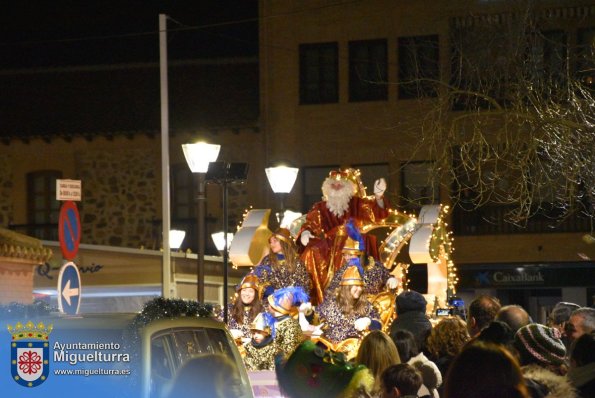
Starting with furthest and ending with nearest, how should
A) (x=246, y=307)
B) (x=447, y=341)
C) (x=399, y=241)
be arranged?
(x=399, y=241) → (x=246, y=307) → (x=447, y=341)

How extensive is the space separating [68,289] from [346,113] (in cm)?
2080

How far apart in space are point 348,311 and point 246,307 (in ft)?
4.14

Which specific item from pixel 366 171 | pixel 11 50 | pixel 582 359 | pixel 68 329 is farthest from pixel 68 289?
pixel 11 50

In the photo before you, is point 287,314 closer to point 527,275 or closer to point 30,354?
point 30,354

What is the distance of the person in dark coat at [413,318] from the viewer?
9.98 m

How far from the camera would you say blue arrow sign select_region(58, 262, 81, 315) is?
1198 cm

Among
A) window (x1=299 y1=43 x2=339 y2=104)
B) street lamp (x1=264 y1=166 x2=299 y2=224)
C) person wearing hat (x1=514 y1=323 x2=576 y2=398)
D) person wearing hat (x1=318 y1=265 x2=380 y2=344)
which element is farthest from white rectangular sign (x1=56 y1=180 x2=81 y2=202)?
window (x1=299 y1=43 x2=339 y2=104)

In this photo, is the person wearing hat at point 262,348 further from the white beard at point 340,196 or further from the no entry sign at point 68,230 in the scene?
the no entry sign at point 68,230

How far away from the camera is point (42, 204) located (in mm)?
33812

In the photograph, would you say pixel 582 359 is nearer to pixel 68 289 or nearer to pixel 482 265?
pixel 68 289

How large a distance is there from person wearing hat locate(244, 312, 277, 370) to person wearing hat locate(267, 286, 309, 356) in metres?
0.07

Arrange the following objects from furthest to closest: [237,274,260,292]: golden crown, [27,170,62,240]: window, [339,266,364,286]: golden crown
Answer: [27,170,62,240]: window < [237,274,260,292]: golden crown < [339,266,364,286]: golden crown

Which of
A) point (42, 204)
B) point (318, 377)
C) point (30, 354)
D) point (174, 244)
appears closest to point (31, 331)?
point (30, 354)

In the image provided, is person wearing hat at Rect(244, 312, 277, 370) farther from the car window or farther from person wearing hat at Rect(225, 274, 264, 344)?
the car window
